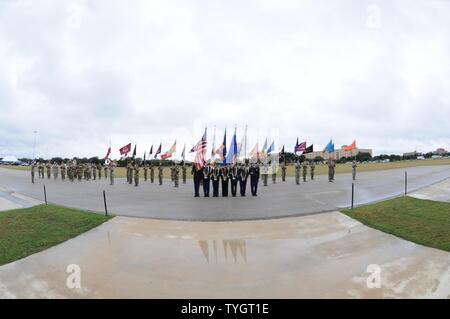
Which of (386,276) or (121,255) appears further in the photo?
(121,255)

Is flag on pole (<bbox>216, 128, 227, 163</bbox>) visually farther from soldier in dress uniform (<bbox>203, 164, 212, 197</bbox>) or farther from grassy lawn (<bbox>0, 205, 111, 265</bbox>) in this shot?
grassy lawn (<bbox>0, 205, 111, 265</bbox>)

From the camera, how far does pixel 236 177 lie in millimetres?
17109

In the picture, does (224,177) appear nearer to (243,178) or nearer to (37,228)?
(243,178)

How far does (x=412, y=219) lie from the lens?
8.97 meters

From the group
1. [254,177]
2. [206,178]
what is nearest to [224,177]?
[206,178]

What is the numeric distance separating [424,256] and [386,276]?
1575mm

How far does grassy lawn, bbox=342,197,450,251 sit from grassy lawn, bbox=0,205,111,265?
905 cm

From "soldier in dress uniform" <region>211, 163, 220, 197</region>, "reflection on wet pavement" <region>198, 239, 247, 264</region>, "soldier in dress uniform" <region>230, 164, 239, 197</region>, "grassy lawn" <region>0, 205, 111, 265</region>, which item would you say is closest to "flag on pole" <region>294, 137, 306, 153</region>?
"soldier in dress uniform" <region>230, 164, 239, 197</region>

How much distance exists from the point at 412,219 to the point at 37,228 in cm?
1189

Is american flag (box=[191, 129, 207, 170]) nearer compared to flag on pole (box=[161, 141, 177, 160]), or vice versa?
american flag (box=[191, 129, 207, 170])

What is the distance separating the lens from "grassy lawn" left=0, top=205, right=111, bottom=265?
7465 mm

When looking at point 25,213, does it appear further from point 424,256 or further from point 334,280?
point 424,256

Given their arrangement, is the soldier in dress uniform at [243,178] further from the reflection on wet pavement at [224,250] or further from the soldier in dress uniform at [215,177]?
the reflection on wet pavement at [224,250]
